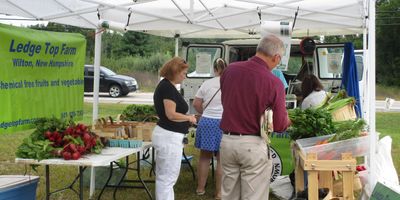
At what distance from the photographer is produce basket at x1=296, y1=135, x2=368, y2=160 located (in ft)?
15.0

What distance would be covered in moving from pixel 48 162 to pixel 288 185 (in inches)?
141

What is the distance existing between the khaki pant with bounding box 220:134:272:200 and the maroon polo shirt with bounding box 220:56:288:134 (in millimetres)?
99

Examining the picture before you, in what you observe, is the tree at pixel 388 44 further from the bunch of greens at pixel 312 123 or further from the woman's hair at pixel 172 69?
the woman's hair at pixel 172 69

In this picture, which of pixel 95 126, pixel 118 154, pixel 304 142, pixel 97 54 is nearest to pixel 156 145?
pixel 118 154

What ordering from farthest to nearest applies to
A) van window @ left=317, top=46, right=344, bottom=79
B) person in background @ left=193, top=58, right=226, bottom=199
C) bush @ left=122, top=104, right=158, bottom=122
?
van window @ left=317, top=46, right=344, bottom=79 < bush @ left=122, top=104, right=158, bottom=122 < person in background @ left=193, top=58, right=226, bottom=199

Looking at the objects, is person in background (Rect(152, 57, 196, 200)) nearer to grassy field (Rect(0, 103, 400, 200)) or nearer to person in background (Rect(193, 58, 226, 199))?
person in background (Rect(193, 58, 226, 199))

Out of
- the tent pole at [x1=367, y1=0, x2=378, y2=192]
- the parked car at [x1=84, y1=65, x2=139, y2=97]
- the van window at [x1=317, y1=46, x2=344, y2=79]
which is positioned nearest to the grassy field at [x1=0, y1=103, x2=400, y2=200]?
the van window at [x1=317, y1=46, x2=344, y2=79]

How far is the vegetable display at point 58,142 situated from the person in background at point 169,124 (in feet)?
1.96

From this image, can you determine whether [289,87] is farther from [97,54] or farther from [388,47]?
[388,47]

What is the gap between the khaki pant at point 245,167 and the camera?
3928mm

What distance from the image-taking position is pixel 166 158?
15.9 feet

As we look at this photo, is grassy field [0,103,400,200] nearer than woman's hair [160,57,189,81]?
No

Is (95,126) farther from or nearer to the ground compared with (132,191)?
farther from the ground

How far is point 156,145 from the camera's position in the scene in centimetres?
489
